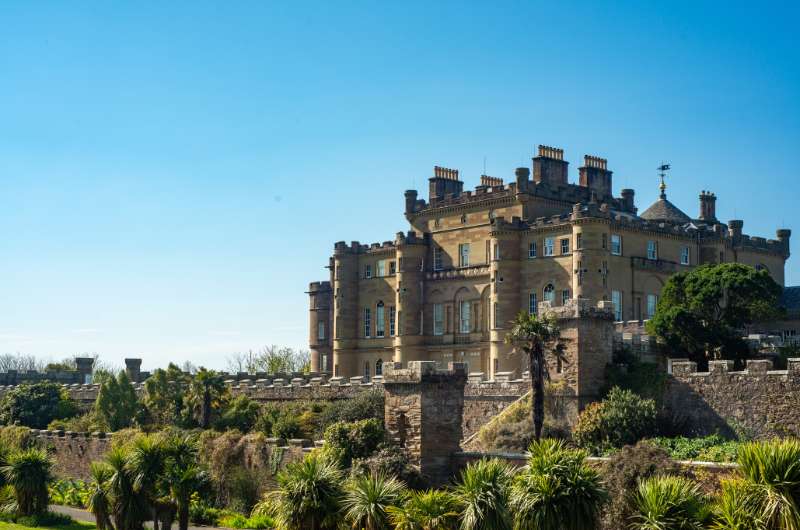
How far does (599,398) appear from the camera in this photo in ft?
135

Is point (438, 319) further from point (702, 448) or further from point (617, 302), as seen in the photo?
point (702, 448)

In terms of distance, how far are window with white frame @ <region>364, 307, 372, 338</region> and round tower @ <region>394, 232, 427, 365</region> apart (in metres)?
4.04

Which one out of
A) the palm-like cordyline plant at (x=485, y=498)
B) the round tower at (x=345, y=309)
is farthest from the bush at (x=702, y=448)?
the round tower at (x=345, y=309)

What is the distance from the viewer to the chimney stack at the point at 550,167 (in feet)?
216

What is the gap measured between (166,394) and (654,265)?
26.6 metres

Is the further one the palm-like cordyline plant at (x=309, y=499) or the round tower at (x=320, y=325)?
the round tower at (x=320, y=325)

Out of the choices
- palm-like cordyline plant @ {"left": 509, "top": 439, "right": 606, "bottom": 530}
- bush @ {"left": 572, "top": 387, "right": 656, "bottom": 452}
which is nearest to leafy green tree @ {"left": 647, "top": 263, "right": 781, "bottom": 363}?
bush @ {"left": 572, "top": 387, "right": 656, "bottom": 452}

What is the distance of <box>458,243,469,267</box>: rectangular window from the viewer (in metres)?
67.1

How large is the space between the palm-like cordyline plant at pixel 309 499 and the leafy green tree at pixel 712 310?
2018cm

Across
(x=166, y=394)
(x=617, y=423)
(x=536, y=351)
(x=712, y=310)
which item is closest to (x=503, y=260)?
(x=712, y=310)

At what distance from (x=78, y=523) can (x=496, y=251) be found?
28757mm

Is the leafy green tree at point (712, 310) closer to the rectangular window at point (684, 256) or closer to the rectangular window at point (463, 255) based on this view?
the rectangular window at point (684, 256)

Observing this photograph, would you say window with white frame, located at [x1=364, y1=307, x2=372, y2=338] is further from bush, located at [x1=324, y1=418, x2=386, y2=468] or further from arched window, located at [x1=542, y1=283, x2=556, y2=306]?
bush, located at [x1=324, y1=418, x2=386, y2=468]

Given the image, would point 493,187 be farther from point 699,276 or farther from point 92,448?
point 92,448
